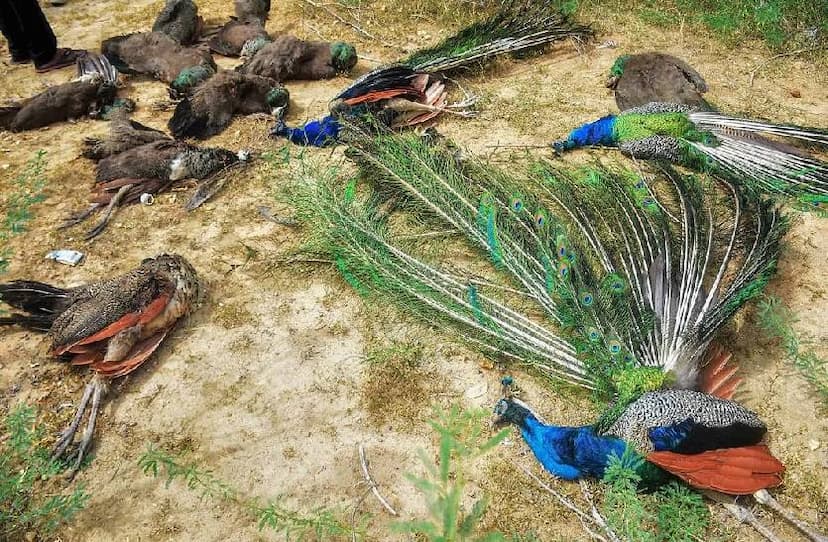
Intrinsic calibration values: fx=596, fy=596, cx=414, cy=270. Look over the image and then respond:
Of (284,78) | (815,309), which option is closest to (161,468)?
(815,309)

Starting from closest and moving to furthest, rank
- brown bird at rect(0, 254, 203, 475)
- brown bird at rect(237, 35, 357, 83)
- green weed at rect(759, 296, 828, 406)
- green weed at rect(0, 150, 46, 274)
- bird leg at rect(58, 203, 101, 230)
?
green weed at rect(759, 296, 828, 406), brown bird at rect(0, 254, 203, 475), green weed at rect(0, 150, 46, 274), bird leg at rect(58, 203, 101, 230), brown bird at rect(237, 35, 357, 83)

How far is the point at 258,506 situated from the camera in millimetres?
2729

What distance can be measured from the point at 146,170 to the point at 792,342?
14.7 feet

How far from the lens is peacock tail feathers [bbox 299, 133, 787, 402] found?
113 inches

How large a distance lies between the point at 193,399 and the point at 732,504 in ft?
8.70

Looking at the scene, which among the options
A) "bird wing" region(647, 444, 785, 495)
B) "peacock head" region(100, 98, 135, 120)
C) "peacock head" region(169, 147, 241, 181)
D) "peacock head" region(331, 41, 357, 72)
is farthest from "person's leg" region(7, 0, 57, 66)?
"bird wing" region(647, 444, 785, 495)

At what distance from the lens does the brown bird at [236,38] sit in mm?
6598

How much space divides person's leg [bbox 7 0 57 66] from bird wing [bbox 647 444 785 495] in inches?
275

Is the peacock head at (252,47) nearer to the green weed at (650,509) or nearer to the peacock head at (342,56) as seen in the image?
the peacock head at (342,56)

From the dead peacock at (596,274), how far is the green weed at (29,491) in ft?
5.78

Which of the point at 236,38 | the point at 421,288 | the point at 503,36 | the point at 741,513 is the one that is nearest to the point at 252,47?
the point at 236,38

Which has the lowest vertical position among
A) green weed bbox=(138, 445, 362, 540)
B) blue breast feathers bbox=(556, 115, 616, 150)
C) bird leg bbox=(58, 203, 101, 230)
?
green weed bbox=(138, 445, 362, 540)

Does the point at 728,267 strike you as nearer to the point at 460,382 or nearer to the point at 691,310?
the point at 691,310

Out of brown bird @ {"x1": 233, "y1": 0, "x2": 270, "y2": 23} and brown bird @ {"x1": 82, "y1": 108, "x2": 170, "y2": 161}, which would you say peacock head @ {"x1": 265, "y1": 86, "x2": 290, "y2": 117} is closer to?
brown bird @ {"x1": 82, "y1": 108, "x2": 170, "y2": 161}
